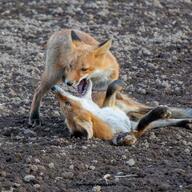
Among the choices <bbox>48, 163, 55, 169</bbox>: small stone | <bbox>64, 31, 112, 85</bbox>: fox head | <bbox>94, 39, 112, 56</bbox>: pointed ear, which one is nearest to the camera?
<bbox>48, 163, 55, 169</bbox>: small stone

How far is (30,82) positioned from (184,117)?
2.75 metres

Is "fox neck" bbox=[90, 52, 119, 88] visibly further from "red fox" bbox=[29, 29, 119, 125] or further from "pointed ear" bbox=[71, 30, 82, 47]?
"pointed ear" bbox=[71, 30, 82, 47]

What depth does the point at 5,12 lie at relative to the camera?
13.8 m

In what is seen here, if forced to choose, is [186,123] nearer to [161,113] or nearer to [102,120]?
[161,113]

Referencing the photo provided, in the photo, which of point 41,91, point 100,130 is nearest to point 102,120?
point 100,130

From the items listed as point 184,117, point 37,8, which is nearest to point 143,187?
point 184,117

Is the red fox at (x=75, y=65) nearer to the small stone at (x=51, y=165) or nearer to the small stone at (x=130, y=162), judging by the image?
the small stone at (x=130, y=162)

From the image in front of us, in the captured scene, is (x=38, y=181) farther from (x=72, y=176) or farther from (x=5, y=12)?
(x=5, y=12)

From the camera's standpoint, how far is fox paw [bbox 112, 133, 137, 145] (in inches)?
298

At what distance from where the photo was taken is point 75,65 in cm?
862

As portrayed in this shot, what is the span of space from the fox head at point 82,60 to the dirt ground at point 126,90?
0.55 m

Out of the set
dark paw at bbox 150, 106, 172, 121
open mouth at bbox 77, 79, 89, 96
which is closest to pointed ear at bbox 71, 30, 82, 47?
open mouth at bbox 77, 79, 89, 96

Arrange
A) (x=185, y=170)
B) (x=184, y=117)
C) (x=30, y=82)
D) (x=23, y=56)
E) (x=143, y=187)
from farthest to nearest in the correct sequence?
(x=23, y=56) → (x=30, y=82) → (x=184, y=117) → (x=185, y=170) → (x=143, y=187)

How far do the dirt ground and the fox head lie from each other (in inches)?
21.7
